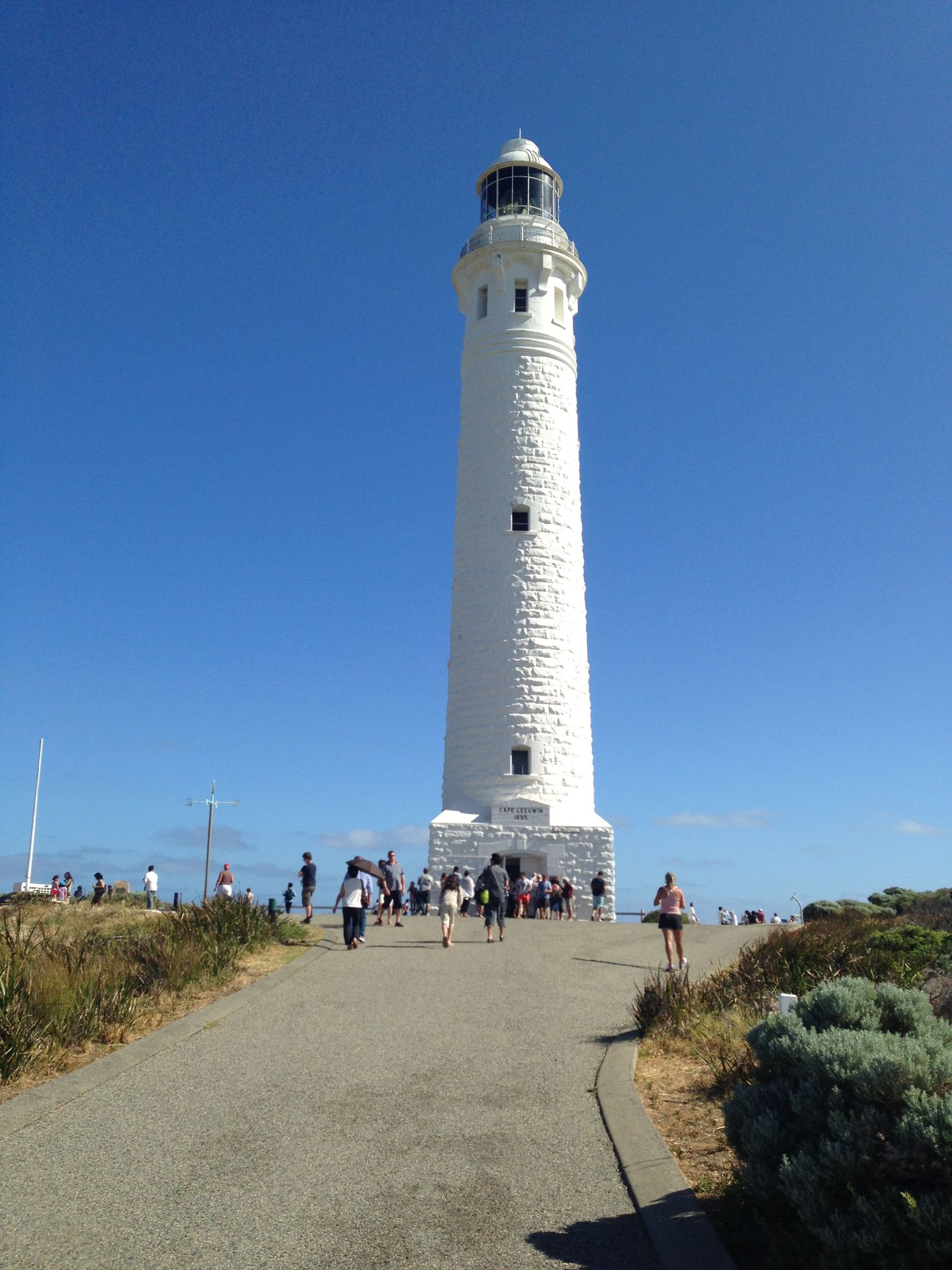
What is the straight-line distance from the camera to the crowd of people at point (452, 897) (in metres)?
16.8

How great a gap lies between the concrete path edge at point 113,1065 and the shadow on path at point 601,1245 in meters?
3.98

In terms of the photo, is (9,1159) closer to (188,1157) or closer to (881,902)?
(188,1157)

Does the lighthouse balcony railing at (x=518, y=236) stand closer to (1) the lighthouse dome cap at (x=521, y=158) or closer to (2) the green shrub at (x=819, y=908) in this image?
(1) the lighthouse dome cap at (x=521, y=158)

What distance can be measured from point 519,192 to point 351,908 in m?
25.9

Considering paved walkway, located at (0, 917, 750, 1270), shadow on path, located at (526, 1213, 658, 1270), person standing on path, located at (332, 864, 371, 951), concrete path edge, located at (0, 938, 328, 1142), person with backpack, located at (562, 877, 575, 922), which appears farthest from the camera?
person with backpack, located at (562, 877, 575, 922)

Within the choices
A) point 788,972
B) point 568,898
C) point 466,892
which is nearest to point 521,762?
point 568,898

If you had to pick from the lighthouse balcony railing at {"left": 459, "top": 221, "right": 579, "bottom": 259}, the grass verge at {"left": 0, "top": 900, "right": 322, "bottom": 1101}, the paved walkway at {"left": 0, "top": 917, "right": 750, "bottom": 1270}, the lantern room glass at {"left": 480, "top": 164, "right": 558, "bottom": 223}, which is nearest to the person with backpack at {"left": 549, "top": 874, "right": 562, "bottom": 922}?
the grass verge at {"left": 0, "top": 900, "right": 322, "bottom": 1101}

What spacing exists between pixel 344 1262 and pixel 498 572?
23804 mm

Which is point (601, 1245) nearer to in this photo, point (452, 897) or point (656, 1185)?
point (656, 1185)

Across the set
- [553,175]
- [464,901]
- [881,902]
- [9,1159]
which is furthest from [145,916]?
[553,175]

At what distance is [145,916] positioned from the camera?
24141mm

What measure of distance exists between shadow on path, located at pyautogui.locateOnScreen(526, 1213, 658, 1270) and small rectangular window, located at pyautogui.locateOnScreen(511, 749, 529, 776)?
21541 millimetres

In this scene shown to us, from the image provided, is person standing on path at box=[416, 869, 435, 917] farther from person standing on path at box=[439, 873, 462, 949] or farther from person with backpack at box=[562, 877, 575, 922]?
person standing on path at box=[439, 873, 462, 949]

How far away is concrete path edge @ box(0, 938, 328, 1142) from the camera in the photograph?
736 centimetres
